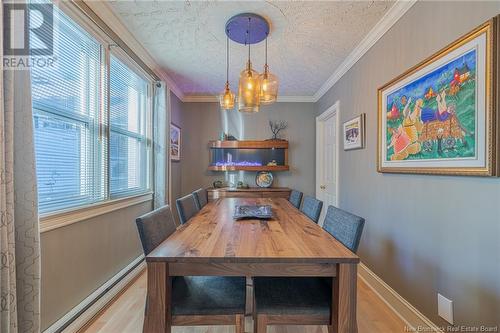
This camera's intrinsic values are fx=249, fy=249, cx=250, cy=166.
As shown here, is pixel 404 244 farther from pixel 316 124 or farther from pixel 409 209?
pixel 316 124

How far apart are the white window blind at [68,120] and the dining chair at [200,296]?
2.40 ft

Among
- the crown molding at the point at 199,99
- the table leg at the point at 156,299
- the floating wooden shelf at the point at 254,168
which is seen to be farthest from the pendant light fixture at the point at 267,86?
the crown molding at the point at 199,99

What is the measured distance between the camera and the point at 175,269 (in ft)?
3.89

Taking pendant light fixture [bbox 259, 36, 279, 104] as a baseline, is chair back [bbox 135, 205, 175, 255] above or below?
below

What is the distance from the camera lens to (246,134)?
4.54m

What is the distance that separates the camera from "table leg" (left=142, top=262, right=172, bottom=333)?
3.75 feet

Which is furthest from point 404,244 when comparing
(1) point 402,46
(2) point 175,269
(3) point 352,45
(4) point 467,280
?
(3) point 352,45

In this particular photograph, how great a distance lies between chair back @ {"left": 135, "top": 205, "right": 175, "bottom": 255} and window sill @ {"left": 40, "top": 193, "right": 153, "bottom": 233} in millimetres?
642

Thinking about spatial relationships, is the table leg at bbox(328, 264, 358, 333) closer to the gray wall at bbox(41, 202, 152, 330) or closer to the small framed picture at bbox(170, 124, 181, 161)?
the gray wall at bbox(41, 202, 152, 330)

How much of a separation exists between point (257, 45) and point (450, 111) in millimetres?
1825

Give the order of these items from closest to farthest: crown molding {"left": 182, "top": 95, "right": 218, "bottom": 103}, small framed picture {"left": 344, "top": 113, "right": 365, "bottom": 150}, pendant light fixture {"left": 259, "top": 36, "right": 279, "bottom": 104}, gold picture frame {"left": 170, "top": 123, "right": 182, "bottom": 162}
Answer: pendant light fixture {"left": 259, "top": 36, "right": 279, "bottom": 104} < small framed picture {"left": 344, "top": 113, "right": 365, "bottom": 150} < gold picture frame {"left": 170, "top": 123, "right": 182, "bottom": 162} < crown molding {"left": 182, "top": 95, "right": 218, "bottom": 103}

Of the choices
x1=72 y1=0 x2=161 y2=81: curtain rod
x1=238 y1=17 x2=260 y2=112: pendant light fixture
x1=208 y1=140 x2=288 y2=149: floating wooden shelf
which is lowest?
x1=208 y1=140 x2=288 y2=149: floating wooden shelf

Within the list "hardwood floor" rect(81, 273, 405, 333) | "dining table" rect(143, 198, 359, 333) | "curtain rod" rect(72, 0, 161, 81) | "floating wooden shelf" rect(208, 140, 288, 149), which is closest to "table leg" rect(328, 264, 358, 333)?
"dining table" rect(143, 198, 359, 333)

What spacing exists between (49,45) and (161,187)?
1920 millimetres
